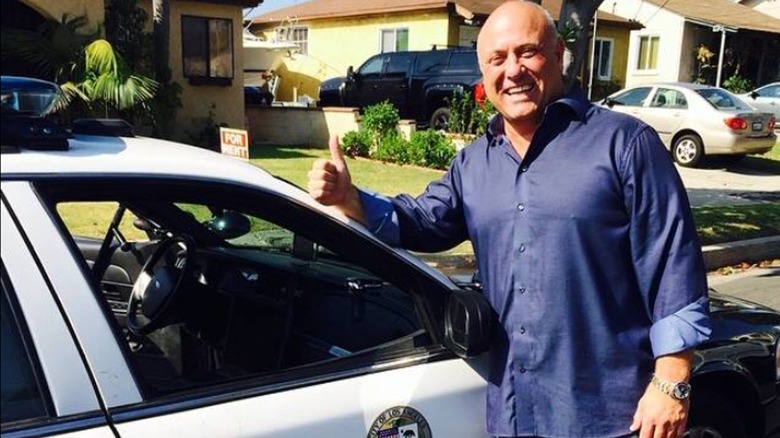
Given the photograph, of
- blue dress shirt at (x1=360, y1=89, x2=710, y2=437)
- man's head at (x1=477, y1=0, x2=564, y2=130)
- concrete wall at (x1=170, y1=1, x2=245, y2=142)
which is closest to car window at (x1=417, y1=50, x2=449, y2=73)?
concrete wall at (x1=170, y1=1, x2=245, y2=142)

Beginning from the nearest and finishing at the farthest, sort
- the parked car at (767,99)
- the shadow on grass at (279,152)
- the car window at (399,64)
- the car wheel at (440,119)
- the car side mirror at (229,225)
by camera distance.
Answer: the car side mirror at (229,225)
the shadow on grass at (279,152)
the car wheel at (440,119)
the car window at (399,64)
the parked car at (767,99)

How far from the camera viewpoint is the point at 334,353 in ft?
7.71

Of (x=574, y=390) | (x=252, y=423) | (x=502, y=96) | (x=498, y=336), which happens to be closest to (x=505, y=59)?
(x=502, y=96)

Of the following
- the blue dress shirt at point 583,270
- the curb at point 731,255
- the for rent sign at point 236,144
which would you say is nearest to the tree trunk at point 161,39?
the curb at point 731,255

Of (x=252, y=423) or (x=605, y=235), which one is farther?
(x=605, y=235)

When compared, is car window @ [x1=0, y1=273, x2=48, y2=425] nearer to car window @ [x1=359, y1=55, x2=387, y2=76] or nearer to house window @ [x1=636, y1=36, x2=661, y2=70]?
car window @ [x1=359, y1=55, x2=387, y2=76]

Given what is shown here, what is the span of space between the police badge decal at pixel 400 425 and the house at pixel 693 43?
27.3 meters

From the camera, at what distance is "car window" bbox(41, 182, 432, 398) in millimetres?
2150

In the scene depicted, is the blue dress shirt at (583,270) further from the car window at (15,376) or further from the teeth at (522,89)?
the car window at (15,376)

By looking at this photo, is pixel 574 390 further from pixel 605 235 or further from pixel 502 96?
pixel 502 96

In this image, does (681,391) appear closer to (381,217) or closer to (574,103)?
(574,103)

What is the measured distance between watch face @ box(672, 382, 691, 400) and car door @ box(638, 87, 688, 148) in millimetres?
13418

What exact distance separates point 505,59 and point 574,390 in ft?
3.05

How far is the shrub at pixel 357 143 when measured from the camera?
45.3 feet
